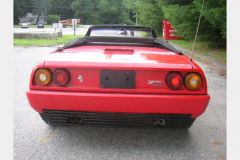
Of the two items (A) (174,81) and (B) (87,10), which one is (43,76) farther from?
(B) (87,10)

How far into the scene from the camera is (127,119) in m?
2.34

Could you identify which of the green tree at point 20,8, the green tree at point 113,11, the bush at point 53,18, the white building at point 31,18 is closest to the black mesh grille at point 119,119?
the green tree at point 113,11

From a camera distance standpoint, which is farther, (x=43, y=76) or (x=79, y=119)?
(x=79, y=119)

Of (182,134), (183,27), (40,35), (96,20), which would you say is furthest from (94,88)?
(96,20)

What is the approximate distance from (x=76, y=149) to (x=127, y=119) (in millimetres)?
618

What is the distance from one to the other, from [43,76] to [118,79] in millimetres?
712

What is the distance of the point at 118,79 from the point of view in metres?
2.28

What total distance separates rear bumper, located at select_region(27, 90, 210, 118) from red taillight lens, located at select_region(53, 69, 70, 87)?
10 cm

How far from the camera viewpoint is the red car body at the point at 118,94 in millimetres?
2229

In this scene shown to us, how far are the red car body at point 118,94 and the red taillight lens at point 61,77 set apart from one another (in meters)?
0.03

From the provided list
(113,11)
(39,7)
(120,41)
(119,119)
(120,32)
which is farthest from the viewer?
(39,7)

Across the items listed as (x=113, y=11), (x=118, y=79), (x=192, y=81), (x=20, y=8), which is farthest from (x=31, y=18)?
(x=192, y=81)

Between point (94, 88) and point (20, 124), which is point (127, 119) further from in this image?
point (20, 124)

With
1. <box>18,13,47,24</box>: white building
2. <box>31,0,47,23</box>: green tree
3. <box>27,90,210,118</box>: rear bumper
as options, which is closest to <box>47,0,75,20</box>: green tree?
<box>31,0,47,23</box>: green tree
